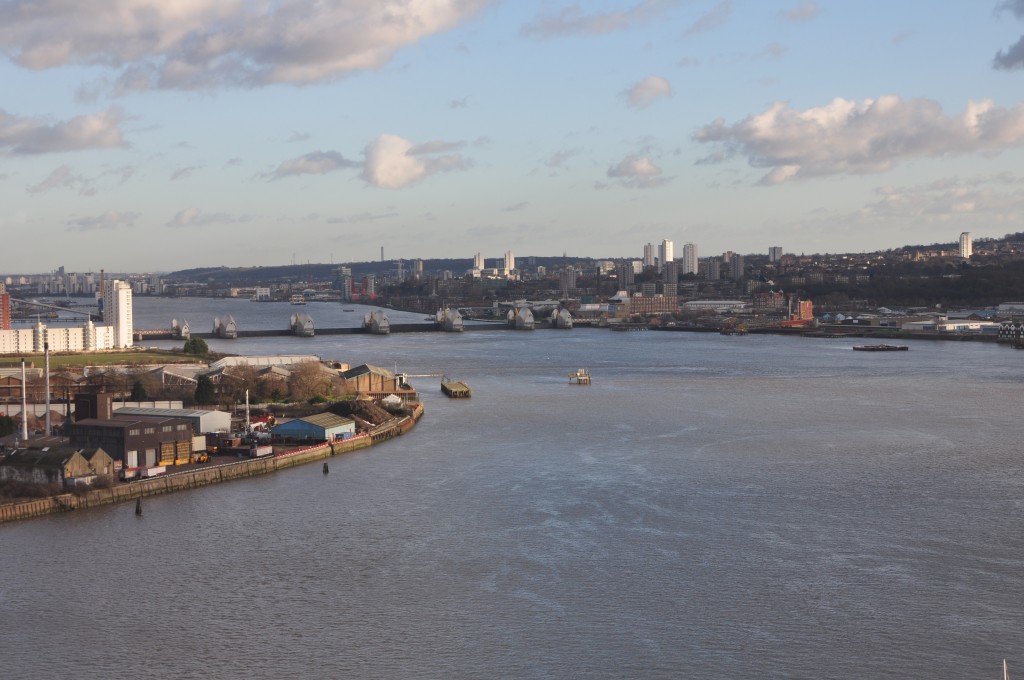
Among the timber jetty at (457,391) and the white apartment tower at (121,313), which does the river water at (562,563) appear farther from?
the white apartment tower at (121,313)

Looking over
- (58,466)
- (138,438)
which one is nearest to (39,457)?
(58,466)

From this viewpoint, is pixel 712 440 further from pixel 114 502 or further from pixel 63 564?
pixel 63 564

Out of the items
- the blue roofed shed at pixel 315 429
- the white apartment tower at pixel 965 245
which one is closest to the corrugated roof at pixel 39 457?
the blue roofed shed at pixel 315 429

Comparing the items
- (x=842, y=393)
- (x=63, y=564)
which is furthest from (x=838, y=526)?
(x=842, y=393)

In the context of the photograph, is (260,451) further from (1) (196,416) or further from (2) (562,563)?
(2) (562,563)

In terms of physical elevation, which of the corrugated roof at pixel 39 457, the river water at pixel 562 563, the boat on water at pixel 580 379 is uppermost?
the corrugated roof at pixel 39 457

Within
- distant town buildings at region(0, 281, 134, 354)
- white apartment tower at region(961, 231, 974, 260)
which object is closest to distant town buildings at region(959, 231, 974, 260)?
white apartment tower at region(961, 231, 974, 260)
